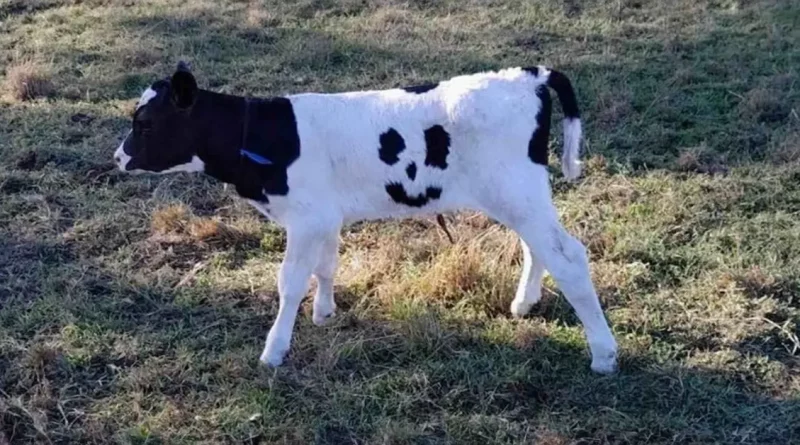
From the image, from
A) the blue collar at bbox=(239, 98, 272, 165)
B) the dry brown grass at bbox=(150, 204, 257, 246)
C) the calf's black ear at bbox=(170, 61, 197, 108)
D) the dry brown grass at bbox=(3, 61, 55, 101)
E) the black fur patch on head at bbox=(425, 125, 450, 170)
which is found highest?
the calf's black ear at bbox=(170, 61, 197, 108)

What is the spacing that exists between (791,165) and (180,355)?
387 centimetres

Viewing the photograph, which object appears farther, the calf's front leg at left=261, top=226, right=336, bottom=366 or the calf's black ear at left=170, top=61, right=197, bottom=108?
the calf's front leg at left=261, top=226, right=336, bottom=366

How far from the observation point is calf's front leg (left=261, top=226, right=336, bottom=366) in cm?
474

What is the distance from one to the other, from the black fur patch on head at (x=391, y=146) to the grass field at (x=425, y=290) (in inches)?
31.0

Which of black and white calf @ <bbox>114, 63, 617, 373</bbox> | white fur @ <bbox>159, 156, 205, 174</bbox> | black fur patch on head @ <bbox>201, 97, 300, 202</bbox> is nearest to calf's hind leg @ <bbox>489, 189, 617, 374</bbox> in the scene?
black and white calf @ <bbox>114, 63, 617, 373</bbox>

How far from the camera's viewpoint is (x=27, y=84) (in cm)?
883

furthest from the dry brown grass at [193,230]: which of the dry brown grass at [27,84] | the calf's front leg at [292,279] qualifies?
the dry brown grass at [27,84]

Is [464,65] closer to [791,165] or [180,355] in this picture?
[791,165]

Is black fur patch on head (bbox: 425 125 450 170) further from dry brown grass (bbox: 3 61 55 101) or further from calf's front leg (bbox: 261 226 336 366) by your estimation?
dry brown grass (bbox: 3 61 55 101)

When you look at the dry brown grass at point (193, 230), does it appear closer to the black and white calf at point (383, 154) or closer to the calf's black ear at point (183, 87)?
the black and white calf at point (383, 154)

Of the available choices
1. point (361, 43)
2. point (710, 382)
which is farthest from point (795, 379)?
point (361, 43)

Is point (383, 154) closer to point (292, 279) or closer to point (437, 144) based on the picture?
point (437, 144)

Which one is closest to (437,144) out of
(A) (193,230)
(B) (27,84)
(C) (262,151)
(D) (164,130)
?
(C) (262,151)

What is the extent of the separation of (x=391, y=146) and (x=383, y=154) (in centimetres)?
5
